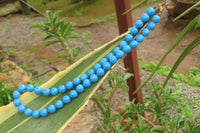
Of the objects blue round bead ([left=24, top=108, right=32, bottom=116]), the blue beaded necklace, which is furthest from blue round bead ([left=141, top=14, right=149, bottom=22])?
blue round bead ([left=24, top=108, right=32, bottom=116])

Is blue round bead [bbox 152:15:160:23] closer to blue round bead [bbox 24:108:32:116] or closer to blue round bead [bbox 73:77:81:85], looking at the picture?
blue round bead [bbox 73:77:81:85]

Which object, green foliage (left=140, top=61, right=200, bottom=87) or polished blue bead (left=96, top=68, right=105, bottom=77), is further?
green foliage (left=140, top=61, right=200, bottom=87)

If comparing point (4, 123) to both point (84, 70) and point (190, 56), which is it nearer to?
point (84, 70)

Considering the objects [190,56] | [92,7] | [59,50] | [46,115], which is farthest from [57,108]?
[92,7]

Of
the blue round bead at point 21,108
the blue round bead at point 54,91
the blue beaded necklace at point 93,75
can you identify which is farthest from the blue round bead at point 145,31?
the blue round bead at point 21,108

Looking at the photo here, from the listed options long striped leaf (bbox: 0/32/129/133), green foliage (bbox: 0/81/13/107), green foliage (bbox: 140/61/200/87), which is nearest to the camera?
long striped leaf (bbox: 0/32/129/133)

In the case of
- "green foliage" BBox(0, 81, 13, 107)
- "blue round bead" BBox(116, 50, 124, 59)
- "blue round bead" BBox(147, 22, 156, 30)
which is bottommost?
"green foliage" BBox(0, 81, 13, 107)
